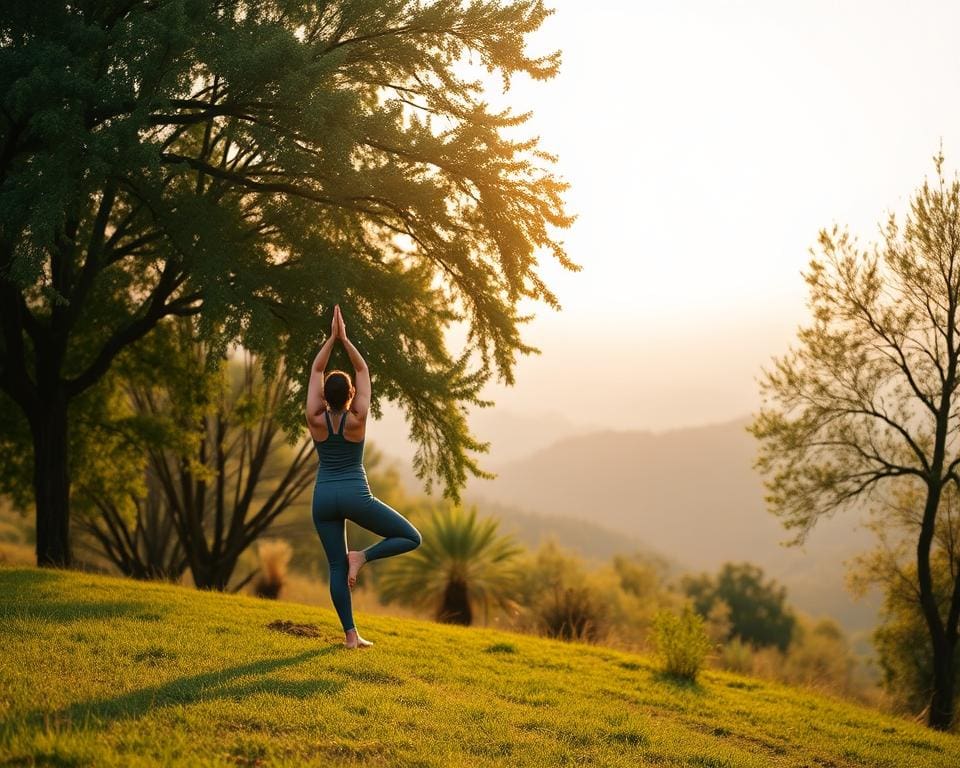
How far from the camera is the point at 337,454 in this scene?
283 inches

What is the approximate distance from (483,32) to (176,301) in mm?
6622

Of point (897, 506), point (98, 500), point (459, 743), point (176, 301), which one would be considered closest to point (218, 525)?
point (98, 500)

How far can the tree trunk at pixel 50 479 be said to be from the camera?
13.3 m

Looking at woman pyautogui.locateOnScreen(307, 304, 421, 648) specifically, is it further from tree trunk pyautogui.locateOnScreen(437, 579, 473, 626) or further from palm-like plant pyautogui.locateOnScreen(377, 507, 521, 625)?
tree trunk pyautogui.locateOnScreen(437, 579, 473, 626)

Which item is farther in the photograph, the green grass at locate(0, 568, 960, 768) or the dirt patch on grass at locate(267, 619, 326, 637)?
the dirt patch on grass at locate(267, 619, 326, 637)

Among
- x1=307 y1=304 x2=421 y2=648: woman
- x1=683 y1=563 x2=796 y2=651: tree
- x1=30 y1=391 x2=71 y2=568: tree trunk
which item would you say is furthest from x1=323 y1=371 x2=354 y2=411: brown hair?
x1=683 y1=563 x2=796 y2=651: tree

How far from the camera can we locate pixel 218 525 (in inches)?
836

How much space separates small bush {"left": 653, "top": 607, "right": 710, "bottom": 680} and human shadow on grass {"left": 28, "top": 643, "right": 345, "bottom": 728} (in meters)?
4.91

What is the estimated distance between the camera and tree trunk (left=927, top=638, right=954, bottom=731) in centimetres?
1899

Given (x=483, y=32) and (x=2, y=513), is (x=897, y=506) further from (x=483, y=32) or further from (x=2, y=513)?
(x=2, y=513)

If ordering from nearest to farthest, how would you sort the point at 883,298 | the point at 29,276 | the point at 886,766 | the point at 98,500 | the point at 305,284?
1. the point at 886,766
2. the point at 29,276
3. the point at 305,284
4. the point at 98,500
5. the point at 883,298

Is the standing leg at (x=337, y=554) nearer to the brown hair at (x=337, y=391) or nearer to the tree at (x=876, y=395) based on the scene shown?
the brown hair at (x=337, y=391)

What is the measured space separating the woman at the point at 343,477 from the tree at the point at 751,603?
53951 millimetres

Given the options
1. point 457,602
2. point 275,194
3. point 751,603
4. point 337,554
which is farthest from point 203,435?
point 751,603
